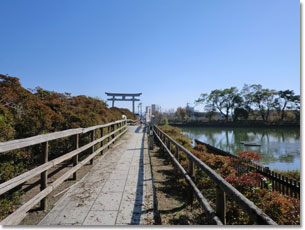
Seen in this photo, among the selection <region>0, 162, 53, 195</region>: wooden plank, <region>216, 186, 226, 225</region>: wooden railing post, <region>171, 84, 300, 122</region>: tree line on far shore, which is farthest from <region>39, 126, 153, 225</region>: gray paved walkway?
<region>171, 84, 300, 122</region>: tree line on far shore

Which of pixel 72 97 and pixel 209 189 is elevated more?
pixel 72 97

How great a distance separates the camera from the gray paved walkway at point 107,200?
6.21ft

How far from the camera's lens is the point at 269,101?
26.8 metres

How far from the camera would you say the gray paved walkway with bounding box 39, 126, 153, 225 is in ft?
6.21

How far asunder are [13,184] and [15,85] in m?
3.61

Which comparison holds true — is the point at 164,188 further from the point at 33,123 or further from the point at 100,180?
the point at 33,123

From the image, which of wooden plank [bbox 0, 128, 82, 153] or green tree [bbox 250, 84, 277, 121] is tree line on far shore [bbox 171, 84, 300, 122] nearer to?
green tree [bbox 250, 84, 277, 121]

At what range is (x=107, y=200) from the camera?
7.70 ft

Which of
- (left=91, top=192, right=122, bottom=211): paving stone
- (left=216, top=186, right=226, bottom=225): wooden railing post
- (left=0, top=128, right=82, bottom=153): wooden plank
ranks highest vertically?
(left=0, top=128, right=82, bottom=153): wooden plank

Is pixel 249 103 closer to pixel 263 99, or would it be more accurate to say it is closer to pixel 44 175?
pixel 263 99

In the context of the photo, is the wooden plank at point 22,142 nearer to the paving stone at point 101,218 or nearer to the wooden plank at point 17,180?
the wooden plank at point 17,180

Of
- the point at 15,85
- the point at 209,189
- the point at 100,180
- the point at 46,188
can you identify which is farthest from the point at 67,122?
the point at 209,189

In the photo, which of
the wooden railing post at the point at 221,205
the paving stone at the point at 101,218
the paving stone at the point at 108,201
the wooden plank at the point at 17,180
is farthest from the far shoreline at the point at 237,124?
the wooden plank at the point at 17,180

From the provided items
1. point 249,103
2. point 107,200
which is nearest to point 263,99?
point 249,103
